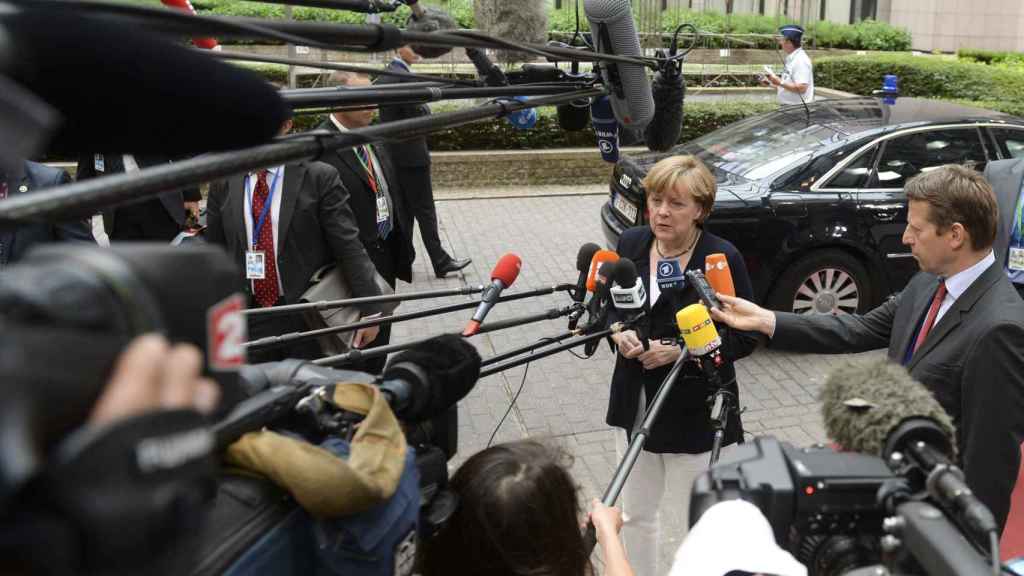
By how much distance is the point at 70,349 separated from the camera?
743 millimetres

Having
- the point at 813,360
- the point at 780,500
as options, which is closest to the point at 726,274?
the point at 780,500

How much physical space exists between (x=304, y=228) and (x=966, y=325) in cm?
293

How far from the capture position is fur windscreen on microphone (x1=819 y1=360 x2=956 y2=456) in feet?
5.92

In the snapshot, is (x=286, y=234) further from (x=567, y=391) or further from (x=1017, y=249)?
(x=1017, y=249)

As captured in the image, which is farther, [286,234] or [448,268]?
[448,268]

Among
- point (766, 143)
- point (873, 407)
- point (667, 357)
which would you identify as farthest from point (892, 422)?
point (766, 143)

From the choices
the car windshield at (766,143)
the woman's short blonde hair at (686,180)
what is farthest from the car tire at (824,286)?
the woman's short blonde hair at (686,180)

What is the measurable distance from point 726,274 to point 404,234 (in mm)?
2481

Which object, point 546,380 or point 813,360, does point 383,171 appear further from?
point 813,360

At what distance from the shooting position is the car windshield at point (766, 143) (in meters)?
7.17

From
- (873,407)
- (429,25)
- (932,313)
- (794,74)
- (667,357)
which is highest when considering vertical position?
(429,25)

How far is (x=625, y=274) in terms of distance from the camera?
3.05 meters

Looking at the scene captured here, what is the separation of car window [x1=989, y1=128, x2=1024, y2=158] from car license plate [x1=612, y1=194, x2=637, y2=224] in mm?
3125

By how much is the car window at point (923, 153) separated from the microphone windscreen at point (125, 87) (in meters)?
6.81
